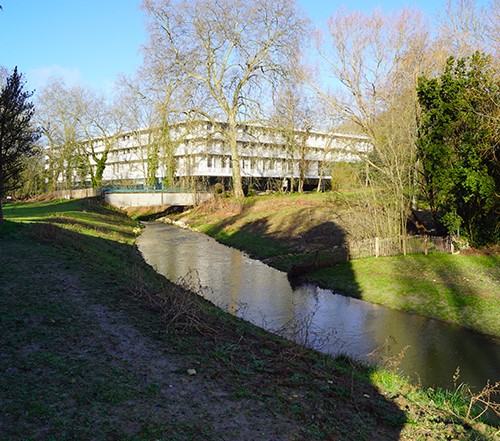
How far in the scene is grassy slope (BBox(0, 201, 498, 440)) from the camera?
204 inches

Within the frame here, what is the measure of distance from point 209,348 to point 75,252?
817 centimetres

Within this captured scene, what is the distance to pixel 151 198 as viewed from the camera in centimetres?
5016

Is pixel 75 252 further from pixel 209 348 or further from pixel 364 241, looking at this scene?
pixel 364 241

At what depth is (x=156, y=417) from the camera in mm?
5289

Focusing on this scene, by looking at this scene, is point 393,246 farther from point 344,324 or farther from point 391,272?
point 344,324

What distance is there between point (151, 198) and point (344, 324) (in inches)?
1553

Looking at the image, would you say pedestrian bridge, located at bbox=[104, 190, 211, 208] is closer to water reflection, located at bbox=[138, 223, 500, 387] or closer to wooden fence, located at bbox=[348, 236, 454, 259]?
water reflection, located at bbox=[138, 223, 500, 387]

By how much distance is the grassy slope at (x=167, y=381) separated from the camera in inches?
204

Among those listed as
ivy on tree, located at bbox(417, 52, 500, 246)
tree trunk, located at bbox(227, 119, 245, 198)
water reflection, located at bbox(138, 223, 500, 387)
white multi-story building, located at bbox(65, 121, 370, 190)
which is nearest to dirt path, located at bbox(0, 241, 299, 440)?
water reflection, located at bbox(138, 223, 500, 387)

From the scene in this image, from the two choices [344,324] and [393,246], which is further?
[393,246]

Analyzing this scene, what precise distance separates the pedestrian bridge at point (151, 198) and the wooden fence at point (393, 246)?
2876cm

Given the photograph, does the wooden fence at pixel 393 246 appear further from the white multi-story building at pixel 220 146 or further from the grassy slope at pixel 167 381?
the white multi-story building at pixel 220 146

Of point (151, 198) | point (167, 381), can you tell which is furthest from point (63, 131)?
point (167, 381)

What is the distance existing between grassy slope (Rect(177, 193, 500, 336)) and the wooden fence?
58 centimetres
